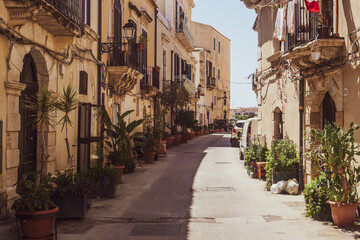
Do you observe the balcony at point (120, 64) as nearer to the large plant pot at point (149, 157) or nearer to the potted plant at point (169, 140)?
the large plant pot at point (149, 157)

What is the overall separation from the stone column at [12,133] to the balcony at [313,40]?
6039 mm

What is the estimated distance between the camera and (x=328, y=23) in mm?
9883

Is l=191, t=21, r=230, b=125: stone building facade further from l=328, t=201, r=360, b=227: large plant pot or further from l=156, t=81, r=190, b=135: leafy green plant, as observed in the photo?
l=328, t=201, r=360, b=227: large plant pot

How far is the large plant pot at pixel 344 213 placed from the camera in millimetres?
7289

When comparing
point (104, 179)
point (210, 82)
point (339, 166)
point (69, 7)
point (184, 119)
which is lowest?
point (104, 179)

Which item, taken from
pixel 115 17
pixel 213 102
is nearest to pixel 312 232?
pixel 115 17

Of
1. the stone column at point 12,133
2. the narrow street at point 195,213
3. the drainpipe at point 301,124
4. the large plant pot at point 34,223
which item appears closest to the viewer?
the large plant pot at point 34,223

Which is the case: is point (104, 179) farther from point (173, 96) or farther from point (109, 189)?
point (173, 96)

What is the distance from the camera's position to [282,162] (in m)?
11.2

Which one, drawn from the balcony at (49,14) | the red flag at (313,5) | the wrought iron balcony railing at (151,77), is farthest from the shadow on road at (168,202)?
the wrought iron balcony railing at (151,77)

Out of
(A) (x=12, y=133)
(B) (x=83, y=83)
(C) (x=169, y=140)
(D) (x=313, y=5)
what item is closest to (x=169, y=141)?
(C) (x=169, y=140)

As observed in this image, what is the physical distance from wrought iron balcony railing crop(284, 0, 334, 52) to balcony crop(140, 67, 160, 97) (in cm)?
1124

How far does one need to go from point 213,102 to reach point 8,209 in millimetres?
49368

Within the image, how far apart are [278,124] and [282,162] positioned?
10.9 feet
